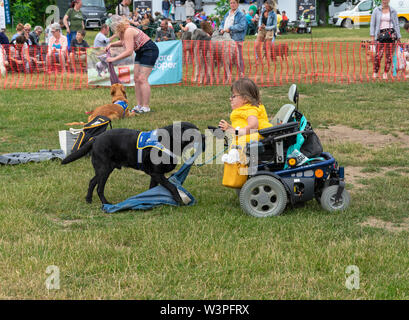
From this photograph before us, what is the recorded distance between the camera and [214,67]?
575 inches

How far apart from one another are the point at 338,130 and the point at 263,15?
37.9 feet

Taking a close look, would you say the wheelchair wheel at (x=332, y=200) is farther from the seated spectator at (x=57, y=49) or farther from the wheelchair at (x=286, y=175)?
the seated spectator at (x=57, y=49)

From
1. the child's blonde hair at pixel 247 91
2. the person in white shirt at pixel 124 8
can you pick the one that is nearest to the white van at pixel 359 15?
the person in white shirt at pixel 124 8

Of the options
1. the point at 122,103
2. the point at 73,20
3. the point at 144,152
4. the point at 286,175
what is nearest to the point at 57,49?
the point at 73,20

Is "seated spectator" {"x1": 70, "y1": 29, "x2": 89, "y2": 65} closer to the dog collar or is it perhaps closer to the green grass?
the dog collar

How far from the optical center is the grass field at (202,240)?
11.6 ft

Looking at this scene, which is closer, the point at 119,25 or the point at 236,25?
the point at 119,25

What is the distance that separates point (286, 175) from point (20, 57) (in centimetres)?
1419

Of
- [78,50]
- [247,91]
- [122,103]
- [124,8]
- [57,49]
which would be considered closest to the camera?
[247,91]

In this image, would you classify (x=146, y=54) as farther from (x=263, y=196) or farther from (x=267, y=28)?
(x=267, y=28)

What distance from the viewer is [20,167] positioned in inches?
268

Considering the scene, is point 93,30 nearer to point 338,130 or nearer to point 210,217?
point 338,130

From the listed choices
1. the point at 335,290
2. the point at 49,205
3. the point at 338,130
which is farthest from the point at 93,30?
the point at 335,290

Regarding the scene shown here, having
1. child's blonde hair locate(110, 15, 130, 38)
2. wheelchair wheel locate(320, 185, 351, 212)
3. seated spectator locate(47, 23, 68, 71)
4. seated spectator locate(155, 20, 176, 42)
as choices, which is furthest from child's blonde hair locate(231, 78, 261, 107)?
seated spectator locate(155, 20, 176, 42)
